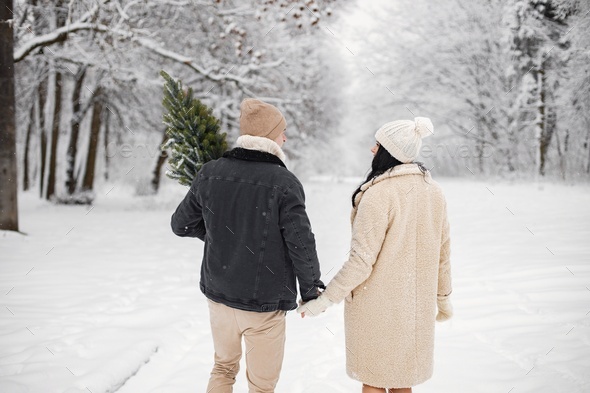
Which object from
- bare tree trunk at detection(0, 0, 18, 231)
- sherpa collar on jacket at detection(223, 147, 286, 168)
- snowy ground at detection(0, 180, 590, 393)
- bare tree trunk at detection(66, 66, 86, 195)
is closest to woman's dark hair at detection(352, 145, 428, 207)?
sherpa collar on jacket at detection(223, 147, 286, 168)

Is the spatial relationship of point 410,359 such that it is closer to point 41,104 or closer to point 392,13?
point 392,13

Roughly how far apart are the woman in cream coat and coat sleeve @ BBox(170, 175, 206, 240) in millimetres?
795

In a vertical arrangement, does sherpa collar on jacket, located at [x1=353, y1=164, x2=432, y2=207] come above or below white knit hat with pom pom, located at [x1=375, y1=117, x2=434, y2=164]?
below

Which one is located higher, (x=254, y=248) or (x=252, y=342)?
(x=254, y=248)

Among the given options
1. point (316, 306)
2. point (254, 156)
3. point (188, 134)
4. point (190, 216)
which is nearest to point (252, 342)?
point (316, 306)

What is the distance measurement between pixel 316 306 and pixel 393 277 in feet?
1.44

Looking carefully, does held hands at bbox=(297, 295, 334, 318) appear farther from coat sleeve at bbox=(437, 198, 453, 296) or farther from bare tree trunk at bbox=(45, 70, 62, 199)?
bare tree trunk at bbox=(45, 70, 62, 199)

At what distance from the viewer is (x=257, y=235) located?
218 cm

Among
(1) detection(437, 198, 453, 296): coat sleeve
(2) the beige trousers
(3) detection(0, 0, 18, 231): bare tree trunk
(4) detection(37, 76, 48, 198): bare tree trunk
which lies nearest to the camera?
(2) the beige trousers

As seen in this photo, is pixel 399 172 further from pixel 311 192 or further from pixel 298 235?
pixel 311 192

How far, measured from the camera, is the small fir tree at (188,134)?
2949 millimetres

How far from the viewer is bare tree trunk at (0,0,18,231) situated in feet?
24.9

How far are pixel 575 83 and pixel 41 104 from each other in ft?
68.0

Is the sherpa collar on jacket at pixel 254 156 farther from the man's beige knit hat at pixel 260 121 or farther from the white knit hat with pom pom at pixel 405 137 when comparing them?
the white knit hat with pom pom at pixel 405 137
